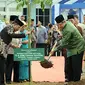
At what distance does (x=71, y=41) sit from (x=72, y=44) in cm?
8

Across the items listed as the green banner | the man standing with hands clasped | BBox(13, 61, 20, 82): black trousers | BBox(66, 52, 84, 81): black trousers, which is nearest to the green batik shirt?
the man standing with hands clasped

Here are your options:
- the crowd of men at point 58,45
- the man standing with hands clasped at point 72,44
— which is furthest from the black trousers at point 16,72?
the man standing with hands clasped at point 72,44

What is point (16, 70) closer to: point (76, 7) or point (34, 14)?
point (76, 7)

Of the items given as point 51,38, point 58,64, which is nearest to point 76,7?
point 51,38

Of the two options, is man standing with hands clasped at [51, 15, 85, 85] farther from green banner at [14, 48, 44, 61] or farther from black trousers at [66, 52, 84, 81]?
green banner at [14, 48, 44, 61]

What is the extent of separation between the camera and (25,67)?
12.0 metres

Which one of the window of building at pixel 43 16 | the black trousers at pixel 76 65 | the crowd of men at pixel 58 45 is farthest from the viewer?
the window of building at pixel 43 16

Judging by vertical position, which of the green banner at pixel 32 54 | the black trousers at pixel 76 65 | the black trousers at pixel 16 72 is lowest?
the black trousers at pixel 16 72

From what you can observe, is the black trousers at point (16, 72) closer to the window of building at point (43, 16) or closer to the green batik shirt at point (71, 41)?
the green batik shirt at point (71, 41)

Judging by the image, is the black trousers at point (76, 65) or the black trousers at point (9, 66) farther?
the black trousers at point (9, 66)

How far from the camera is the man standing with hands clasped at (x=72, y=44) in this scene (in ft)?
32.0

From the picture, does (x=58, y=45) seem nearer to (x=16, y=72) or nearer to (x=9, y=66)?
(x=9, y=66)

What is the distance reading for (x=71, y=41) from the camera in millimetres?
9984

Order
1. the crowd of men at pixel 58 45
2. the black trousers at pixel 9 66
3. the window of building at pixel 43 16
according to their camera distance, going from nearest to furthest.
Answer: the crowd of men at pixel 58 45 → the black trousers at pixel 9 66 → the window of building at pixel 43 16
